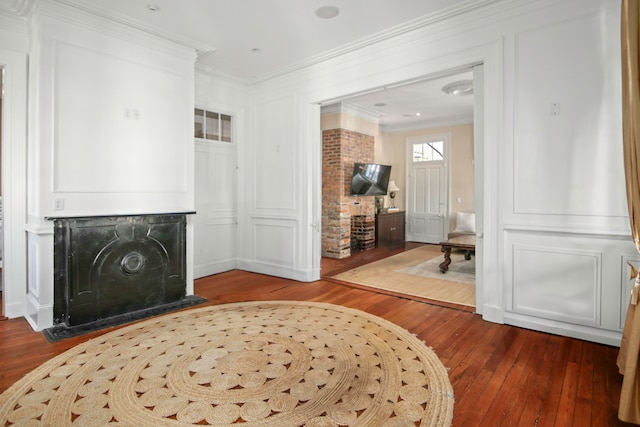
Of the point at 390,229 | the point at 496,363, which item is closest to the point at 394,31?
the point at 496,363

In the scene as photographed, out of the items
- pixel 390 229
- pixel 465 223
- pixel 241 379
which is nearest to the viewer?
pixel 241 379

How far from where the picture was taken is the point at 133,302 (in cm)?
361

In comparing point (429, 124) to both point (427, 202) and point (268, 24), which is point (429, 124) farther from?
point (268, 24)

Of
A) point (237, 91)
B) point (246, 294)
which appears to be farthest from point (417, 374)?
point (237, 91)

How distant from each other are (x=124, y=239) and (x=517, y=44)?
4.18 m

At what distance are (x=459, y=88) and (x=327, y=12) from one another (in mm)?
3240

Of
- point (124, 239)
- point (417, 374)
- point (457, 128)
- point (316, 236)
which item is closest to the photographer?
point (417, 374)

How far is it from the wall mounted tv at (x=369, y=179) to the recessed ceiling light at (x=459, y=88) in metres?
2.14

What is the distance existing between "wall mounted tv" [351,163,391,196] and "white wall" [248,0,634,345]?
11.2ft

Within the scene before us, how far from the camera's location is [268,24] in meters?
3.71

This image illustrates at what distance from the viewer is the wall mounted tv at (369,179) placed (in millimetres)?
7168

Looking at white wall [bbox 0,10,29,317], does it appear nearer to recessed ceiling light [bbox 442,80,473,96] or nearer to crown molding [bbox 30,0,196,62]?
crown molding [bbox 30,0,196,62]

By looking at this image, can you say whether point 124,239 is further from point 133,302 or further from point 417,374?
point 417,374

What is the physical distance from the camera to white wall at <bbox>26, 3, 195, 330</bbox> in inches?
125
